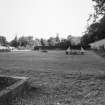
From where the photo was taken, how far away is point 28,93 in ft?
14.5

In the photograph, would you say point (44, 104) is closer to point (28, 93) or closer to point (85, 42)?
point (28, 93)

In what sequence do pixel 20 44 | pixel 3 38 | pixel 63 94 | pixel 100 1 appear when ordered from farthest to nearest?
pixel 3 38 < pixel 20 44 < pixel 100 1 < pixel 63 94

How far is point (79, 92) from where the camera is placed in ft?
14.7

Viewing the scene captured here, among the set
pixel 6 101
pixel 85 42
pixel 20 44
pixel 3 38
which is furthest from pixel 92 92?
pixel 3 38

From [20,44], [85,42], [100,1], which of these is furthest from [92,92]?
[20,44]

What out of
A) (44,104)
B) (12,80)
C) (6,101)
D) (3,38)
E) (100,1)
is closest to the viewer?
(6,101)

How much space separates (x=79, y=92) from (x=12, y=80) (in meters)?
2.38

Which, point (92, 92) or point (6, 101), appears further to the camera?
point (92, 92)

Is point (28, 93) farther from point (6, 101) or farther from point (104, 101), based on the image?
point (104, 101)

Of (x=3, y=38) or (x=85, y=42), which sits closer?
(x=85, y=42)

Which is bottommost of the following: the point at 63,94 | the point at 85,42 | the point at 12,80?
the point at 63,94

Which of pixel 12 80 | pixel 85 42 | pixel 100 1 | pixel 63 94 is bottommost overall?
pixel 63 94

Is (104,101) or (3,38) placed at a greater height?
(3,38)

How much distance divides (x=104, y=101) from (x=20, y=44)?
79.7 m
